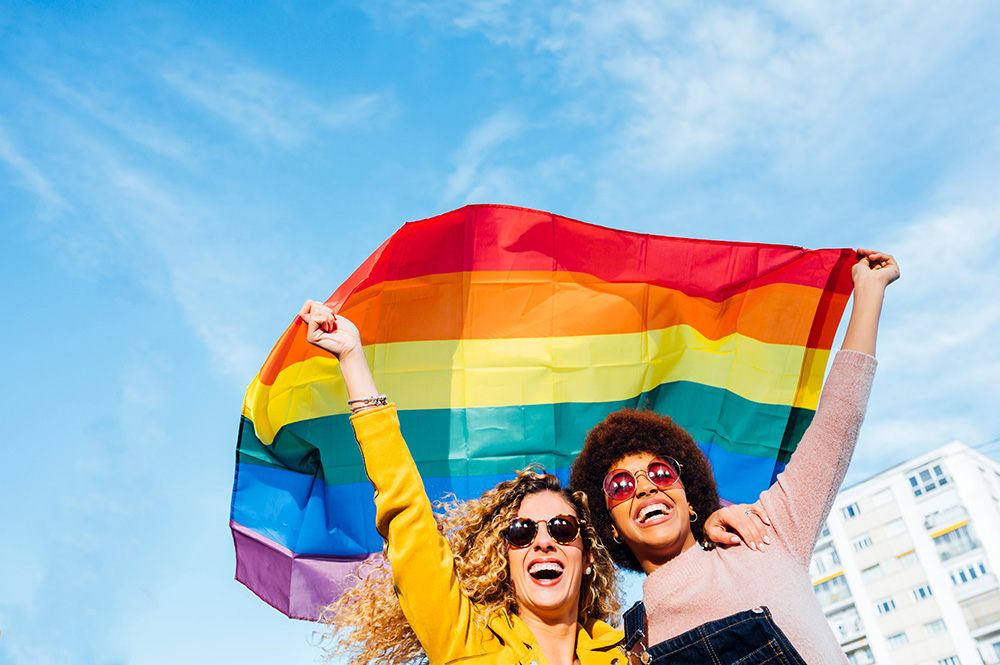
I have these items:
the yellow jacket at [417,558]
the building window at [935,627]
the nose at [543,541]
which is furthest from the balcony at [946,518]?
the yellow jacket at [417,558]

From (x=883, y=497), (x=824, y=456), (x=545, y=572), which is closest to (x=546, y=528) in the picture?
(x=545, y=572)

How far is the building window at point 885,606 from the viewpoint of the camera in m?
42.7

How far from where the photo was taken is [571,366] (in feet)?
19.6

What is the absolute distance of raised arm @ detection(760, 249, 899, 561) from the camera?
3.18 meters

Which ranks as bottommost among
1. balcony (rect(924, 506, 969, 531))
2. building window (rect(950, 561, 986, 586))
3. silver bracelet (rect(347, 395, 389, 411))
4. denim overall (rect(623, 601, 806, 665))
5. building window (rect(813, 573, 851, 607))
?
denim overall (rect(623, 601, 806, 665))

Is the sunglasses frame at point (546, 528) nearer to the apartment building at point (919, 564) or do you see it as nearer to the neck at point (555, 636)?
the neck at point (555, 636)

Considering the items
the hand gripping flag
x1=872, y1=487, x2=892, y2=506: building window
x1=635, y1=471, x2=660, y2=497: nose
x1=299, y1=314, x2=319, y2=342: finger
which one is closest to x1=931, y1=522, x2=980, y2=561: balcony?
x1=872, y1=487, x2=892, y2=506: building window

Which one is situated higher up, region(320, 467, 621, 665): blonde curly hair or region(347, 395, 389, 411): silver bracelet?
region(347, 395, 389, 411): silver bracelet

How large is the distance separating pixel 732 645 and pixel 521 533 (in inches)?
51.4

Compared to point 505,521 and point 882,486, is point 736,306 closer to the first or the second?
point 505,521

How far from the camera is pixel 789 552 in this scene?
3.21 meters

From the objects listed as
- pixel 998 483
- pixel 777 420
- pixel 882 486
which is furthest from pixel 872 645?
pixel 777 420

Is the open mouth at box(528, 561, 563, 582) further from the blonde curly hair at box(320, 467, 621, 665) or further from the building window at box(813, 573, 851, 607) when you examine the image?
the building window at box(813, 573, 851, 607)

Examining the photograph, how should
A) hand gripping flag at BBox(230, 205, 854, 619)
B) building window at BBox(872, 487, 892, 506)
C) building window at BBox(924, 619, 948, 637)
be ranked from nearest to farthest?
hand gripping flag at BBox(230, 205, 854, 619), building window at BBox(924, 619, 948, 637), building window at BBox(872, 487, 892, 506)
